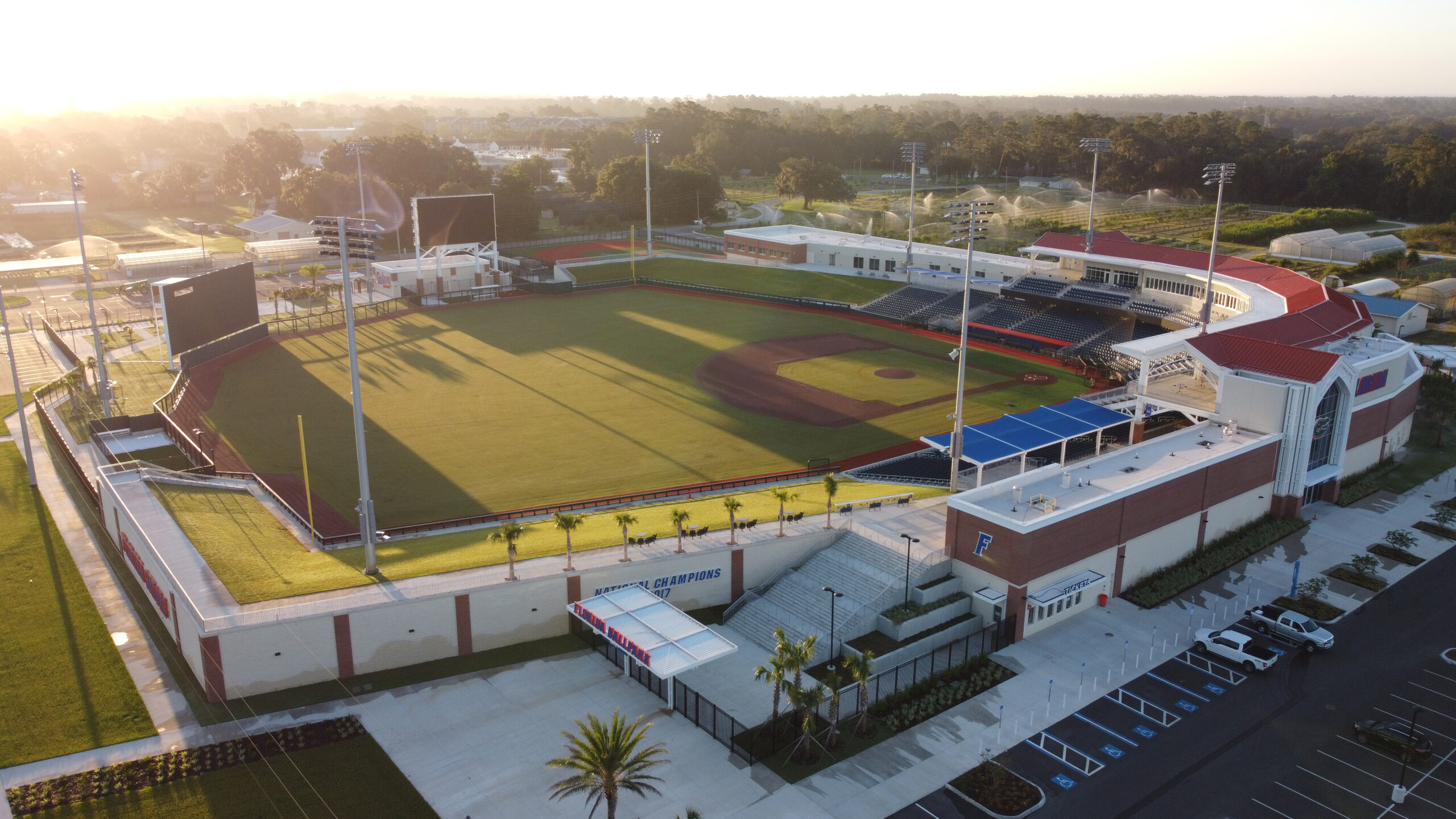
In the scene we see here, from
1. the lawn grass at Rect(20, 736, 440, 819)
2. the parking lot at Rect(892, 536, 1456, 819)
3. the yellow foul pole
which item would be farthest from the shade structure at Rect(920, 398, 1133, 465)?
the yellow foul pole

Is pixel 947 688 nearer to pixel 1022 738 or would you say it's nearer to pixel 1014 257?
pixel 1022 738

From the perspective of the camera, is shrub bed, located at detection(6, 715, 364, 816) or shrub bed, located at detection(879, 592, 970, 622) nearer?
shrub bed, located at detection(6, 715, 364, 816)

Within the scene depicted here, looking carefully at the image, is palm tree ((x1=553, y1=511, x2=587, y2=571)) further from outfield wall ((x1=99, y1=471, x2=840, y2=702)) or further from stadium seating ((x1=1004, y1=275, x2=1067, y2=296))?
stadium seating ((x1=1004, y1=275, x2=1067, y2=296))

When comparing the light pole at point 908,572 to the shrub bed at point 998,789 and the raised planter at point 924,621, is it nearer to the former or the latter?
the raised planter at point 924,621

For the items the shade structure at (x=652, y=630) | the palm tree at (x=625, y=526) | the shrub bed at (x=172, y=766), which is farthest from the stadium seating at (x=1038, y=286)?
the shrub bed at (x=172, y=766)

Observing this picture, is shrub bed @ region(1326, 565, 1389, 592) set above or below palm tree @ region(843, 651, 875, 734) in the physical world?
below

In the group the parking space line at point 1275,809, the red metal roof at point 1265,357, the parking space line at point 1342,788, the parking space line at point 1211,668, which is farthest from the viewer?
the red metal roof at point 1265,357
